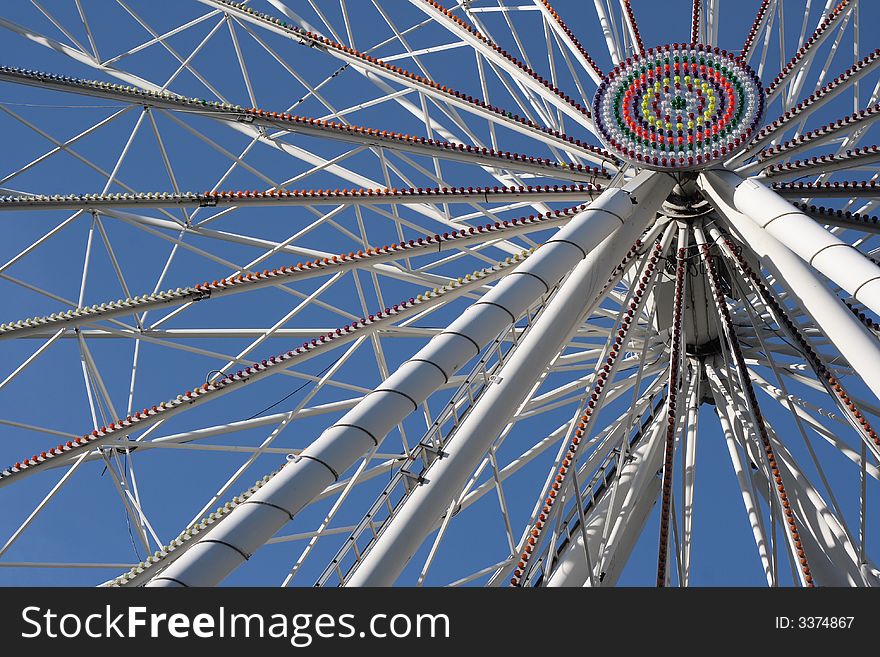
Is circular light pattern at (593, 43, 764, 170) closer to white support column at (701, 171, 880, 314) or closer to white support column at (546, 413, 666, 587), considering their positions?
white support column at (701, 171, 880, 314)

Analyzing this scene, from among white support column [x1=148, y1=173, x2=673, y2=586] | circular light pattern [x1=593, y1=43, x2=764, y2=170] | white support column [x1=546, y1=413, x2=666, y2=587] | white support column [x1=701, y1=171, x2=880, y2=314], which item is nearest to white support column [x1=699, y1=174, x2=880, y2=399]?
white support column [x1=701, y1=171, x2=880, y2=314]

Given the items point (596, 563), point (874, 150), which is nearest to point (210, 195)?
point (596, 563)

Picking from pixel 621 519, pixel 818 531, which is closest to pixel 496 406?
pixel 621 519

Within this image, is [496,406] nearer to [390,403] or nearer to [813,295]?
[390,403]

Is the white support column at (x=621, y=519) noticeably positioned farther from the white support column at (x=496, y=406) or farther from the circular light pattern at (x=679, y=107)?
the circular light pattern at (x=679, y=107)

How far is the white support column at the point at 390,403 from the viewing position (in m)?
13.5

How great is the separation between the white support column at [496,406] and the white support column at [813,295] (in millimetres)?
1378


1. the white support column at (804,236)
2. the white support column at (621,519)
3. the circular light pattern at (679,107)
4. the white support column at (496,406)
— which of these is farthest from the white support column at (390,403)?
the white support column at (621,519)

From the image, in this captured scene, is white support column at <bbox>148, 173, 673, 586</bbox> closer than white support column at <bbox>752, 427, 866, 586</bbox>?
Yes

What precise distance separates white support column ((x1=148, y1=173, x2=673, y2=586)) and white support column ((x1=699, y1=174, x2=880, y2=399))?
5.42ft

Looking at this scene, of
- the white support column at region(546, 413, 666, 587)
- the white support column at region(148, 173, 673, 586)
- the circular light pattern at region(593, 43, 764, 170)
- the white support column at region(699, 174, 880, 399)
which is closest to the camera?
the white support column at region(148, 173, 673, 586)

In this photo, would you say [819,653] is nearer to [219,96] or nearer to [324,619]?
[324,619]

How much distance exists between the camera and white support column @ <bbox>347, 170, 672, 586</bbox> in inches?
557

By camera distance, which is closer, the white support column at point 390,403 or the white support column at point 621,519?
the white support column at point 390,403
